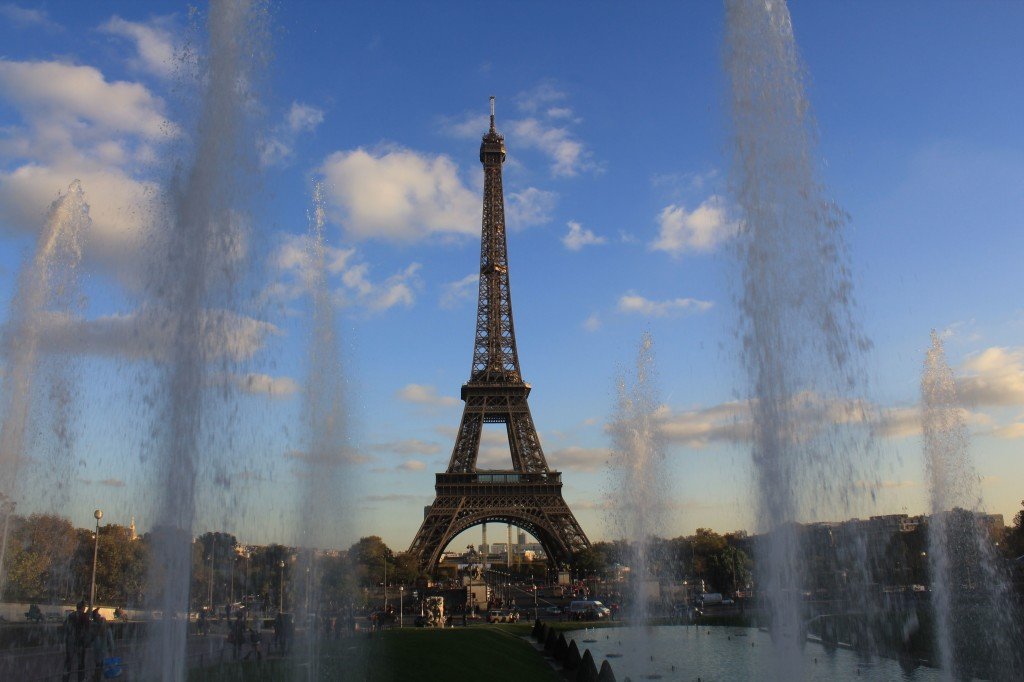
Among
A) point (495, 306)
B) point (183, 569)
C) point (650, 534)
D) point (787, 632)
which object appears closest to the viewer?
point (183, 569)

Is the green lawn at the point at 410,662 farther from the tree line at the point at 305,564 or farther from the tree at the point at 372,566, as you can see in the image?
the tree at the point at 372,566

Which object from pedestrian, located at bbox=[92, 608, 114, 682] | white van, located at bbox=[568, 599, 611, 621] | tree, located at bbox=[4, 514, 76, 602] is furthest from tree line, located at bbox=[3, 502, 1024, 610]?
white van, located at bbox=[568, 599, 611, 621]

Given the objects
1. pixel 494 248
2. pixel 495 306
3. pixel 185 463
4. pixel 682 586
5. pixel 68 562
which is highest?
pixel 494 248

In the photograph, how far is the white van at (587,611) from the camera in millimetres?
49312

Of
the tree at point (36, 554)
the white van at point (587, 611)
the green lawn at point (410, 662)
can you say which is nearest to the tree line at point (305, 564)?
the tree at point (36, 554)

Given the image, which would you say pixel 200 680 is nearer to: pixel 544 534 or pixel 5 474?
pixel 5 474

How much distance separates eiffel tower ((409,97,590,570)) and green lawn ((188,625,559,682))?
37.8m

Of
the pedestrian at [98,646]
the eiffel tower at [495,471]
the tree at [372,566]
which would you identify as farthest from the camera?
the tree at [372,566]

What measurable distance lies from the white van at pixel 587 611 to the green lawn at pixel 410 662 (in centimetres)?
2181

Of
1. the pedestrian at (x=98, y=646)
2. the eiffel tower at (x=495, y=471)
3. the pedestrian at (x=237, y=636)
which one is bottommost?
the pedestrian at (x=237, y=636)

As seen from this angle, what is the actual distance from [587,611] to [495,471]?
20.2 m

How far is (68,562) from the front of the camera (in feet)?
135

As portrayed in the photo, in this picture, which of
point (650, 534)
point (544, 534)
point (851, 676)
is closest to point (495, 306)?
point (544, 534)

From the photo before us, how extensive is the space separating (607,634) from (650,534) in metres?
9.13
